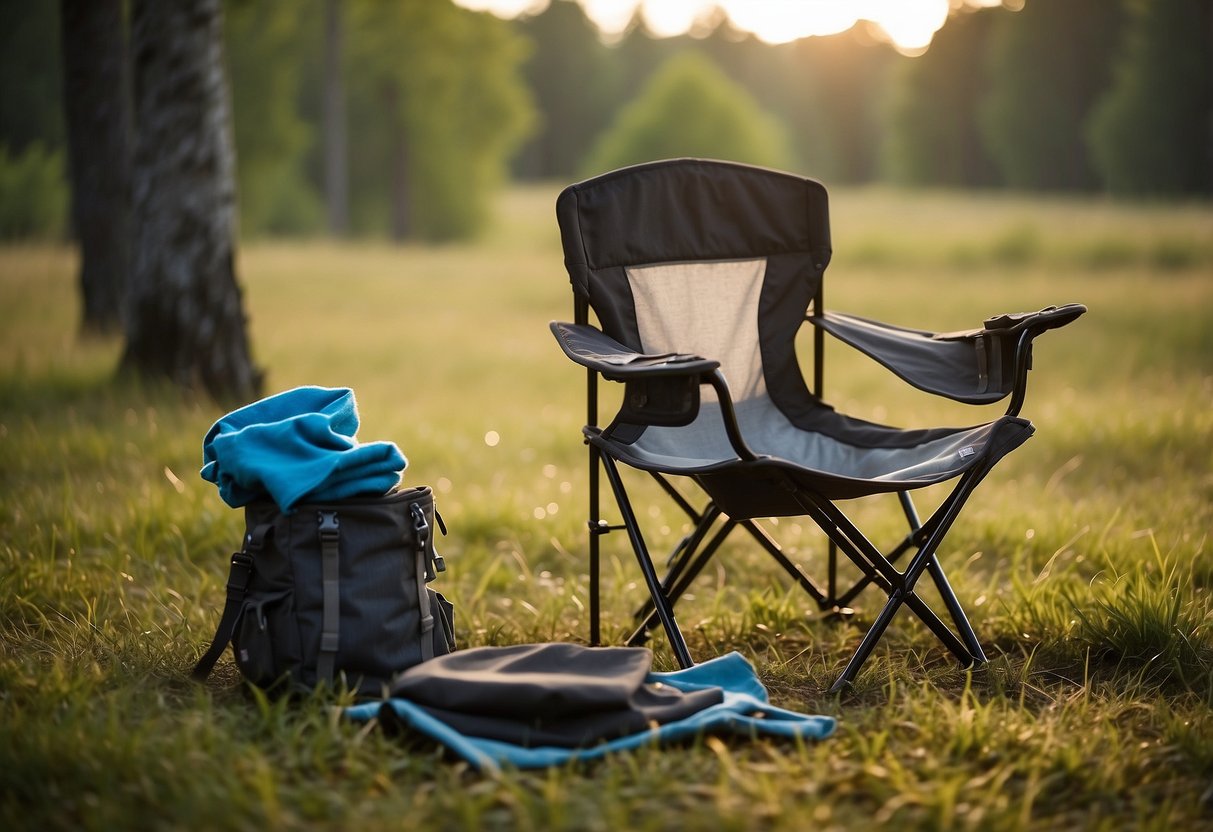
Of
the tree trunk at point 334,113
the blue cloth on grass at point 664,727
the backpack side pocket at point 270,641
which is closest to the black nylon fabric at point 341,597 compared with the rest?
the backpack side pocket at point 270,641

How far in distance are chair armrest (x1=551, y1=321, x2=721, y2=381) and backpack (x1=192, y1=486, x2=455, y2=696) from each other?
40 cm

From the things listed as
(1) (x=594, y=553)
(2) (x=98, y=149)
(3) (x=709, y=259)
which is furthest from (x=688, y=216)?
(2) (x=98, y=149)

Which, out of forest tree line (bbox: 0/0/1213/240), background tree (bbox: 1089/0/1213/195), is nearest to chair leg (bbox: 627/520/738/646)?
forest tree line (bbox: 0/0/1213/240)

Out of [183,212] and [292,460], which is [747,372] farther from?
[183,212]

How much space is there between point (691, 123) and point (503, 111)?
3566 millimetres

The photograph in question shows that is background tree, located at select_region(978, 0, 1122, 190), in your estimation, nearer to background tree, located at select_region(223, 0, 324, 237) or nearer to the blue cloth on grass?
background tree, located at select_region(223, 0, 324, 237)

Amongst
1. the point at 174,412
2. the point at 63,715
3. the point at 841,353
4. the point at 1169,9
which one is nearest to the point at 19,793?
the point at 63,715

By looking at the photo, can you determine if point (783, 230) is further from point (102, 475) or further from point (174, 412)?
point (174, 412)

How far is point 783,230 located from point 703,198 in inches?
8.1

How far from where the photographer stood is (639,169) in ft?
7.60

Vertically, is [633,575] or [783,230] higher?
[783,230]

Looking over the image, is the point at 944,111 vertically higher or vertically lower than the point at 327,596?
higher

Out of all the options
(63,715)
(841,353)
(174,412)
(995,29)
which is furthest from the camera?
(995,29)

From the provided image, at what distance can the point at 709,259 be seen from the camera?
2445 millimetres
